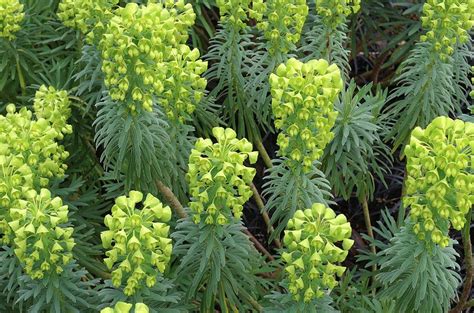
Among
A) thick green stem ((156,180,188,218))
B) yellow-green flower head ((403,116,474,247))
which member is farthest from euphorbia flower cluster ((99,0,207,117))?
yellow-green flower head ((403,116,474,247))

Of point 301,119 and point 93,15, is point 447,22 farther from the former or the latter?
point 93,15

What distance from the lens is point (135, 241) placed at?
231 cm

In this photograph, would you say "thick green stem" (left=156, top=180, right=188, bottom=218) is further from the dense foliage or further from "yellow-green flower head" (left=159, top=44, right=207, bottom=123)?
"yellow-green flower head" (left=159, top=44, right=207, bottom=123)

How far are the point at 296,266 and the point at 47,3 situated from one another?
2.63 m

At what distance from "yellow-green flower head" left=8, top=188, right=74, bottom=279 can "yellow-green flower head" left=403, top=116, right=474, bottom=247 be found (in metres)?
1.17

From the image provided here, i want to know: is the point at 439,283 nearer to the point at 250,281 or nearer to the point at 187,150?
the point at 250,281

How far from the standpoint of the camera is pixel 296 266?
2.47 metres

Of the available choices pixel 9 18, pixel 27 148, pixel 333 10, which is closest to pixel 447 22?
pixel 333 10

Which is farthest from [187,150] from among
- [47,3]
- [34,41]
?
[47,3]

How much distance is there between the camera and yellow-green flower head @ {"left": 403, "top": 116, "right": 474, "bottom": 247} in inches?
92.8

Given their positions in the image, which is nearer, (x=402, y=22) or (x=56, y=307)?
(x=56, y=307)

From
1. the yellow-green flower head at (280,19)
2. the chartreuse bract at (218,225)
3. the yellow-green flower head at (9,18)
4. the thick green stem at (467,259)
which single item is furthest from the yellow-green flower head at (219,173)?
the yellow-green flower head at (9,18)

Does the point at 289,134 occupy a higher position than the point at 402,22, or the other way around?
the point at 402,22

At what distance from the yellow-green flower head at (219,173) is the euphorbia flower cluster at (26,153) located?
594mm
